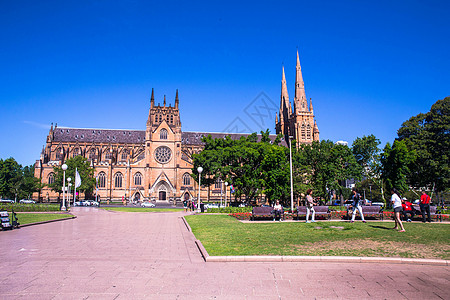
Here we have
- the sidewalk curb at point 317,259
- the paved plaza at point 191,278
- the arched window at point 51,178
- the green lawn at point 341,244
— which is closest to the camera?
the paved plaza at point 191,278

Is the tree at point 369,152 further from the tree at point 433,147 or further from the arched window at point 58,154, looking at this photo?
the arched window at point 58,154

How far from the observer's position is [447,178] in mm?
42656

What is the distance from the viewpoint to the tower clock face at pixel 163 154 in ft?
237

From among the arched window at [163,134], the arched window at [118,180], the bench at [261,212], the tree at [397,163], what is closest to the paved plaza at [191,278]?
the bench at [261,212]

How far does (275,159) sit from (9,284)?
35.6 meters

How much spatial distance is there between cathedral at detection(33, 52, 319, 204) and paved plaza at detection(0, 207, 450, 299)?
58.2 metres

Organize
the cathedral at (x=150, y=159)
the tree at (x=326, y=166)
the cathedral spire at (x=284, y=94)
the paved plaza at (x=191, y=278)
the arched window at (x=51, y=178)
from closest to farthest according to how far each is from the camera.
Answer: the paved plaza at (x=191, y=278) → the tree at (x=326, y=166) → the cathedral at (x=150, y=159) → the arched window at (x=51, y=178) → the cathedral spire at (x=284, y=94)

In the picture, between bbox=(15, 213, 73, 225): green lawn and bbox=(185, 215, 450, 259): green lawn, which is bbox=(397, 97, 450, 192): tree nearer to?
bbox=(185, 215, 450, 259): green lawn

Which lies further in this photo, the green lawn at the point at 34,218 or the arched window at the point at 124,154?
the arched window at the point at 124,154

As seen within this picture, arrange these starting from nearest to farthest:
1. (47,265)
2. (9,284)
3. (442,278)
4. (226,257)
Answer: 1. (9,284)
2. (442,278)
3. (47,265)
4. (226,257)

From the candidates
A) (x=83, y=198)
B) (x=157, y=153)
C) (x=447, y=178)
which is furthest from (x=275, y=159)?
(x=83, y=198)

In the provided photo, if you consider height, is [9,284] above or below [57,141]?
below

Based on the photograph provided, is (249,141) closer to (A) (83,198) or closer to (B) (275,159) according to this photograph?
(B) (275,159)

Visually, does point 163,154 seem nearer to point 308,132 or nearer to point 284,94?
point 308,132
